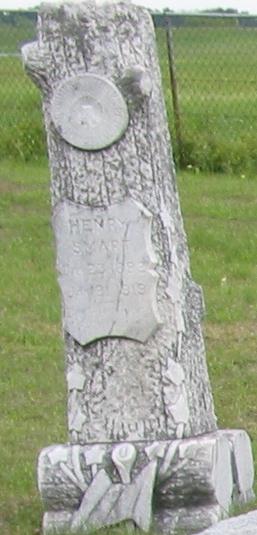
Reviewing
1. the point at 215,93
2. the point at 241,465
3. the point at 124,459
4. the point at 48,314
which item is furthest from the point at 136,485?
the point at 215,93

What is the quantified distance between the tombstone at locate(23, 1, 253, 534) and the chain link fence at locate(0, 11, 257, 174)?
8373 millimetres

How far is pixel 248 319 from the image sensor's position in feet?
31.8

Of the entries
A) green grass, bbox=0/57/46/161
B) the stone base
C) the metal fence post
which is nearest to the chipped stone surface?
the stone base

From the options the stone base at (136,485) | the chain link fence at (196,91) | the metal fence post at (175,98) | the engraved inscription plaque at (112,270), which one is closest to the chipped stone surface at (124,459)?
the stone base at (136,485)

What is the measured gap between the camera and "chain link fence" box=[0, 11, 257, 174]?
48.0 ft

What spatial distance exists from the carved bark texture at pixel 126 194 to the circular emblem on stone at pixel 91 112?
34 mm

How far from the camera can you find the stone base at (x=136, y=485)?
5984 millimetres

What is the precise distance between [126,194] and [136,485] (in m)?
0.99

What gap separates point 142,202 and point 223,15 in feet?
29.8

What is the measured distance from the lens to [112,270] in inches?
237

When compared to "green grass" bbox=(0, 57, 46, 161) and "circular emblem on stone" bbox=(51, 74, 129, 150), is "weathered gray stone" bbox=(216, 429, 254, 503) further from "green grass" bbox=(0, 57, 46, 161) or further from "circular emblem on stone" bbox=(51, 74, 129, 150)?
"green grass" bbox=(0, 57, 46, 161)

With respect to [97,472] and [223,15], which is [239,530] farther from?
[223,15]

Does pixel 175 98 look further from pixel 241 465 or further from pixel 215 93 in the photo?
pixel 241 465

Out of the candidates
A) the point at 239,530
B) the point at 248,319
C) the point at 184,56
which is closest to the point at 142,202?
the point at 239,530
